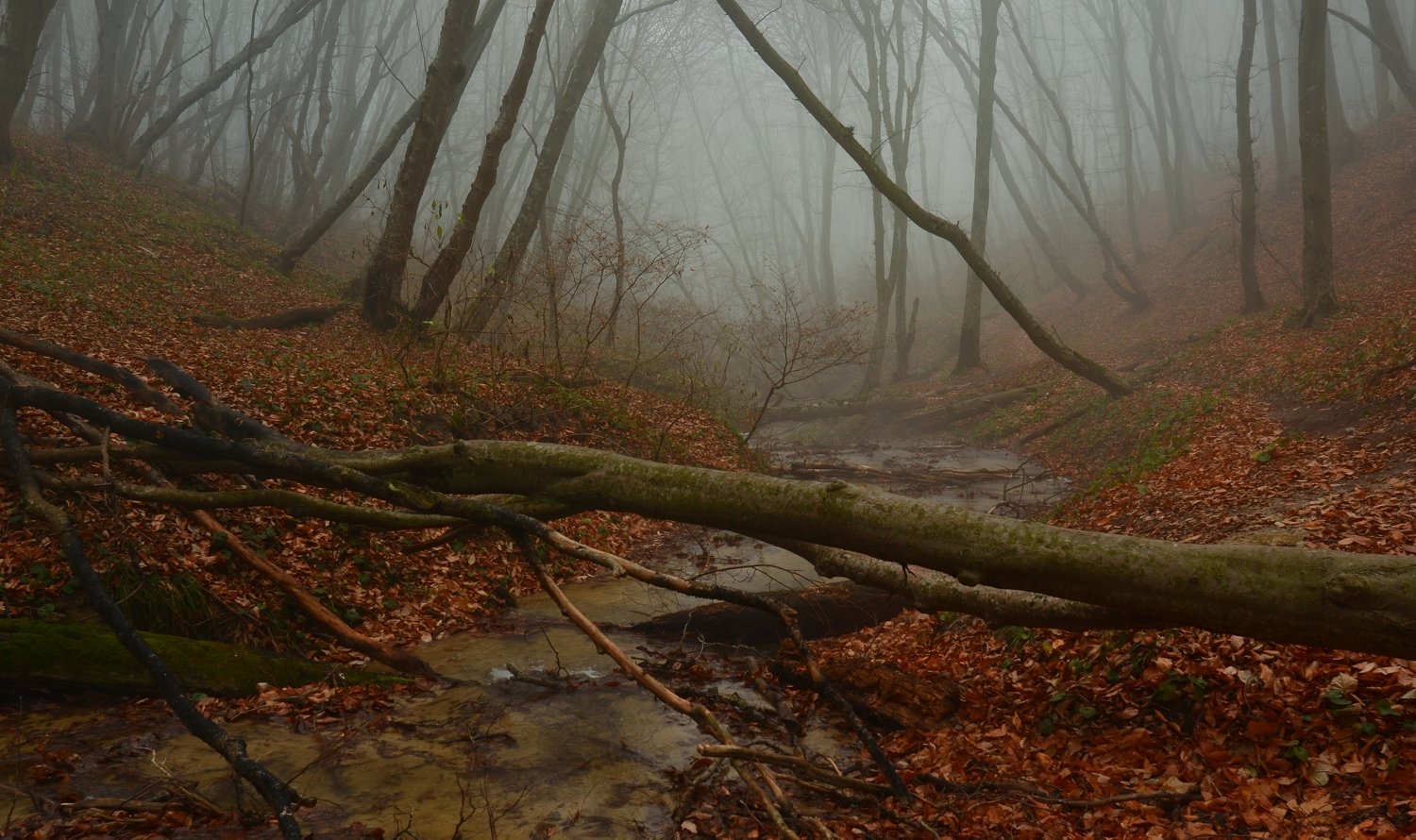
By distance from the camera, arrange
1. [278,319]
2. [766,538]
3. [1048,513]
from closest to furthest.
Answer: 1. [766,538]
2. [1048,513]
3. [278,319]

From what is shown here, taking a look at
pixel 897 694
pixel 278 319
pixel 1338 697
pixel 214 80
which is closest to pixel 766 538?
pixel 897 694

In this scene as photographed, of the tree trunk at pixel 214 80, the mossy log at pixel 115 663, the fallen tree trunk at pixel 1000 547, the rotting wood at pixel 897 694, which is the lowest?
the rotting wood at pixel 897 694

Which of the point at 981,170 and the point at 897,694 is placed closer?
the point at 897,694

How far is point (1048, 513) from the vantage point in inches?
374

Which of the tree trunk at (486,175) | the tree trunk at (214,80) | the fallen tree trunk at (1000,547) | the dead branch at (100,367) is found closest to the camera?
the fallen tree trunk at (1000,547)

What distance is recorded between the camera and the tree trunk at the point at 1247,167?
1644 centimetres

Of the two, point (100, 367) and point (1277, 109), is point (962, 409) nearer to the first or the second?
point (1277, 109)

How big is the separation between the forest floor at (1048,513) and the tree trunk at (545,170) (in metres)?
1.17

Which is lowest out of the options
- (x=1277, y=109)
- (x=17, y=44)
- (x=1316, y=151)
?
(x=1316, y=151)

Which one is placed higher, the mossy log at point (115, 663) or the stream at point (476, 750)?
the mossy log at point (115, 663)

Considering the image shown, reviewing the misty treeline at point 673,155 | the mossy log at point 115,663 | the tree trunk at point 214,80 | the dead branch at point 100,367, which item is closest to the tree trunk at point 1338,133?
the misty treeline at point 673,155

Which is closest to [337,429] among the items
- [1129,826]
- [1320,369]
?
[1129,826]

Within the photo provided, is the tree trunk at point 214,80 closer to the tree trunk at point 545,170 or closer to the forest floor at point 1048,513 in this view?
the forest floor at point 1048,513

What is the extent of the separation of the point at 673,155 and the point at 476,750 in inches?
2488
